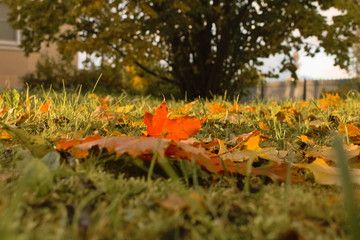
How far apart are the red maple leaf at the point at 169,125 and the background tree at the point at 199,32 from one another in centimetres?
646

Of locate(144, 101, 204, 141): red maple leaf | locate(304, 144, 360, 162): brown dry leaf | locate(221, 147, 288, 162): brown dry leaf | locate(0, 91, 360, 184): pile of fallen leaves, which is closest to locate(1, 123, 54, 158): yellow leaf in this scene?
locate(0, 91, 360, 184): pile of fallen leaves

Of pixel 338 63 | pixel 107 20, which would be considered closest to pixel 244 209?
pixel 107 20

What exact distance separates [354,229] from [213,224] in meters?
0.24

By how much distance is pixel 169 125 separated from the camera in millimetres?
1454

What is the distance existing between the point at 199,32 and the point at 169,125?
8.15 meters

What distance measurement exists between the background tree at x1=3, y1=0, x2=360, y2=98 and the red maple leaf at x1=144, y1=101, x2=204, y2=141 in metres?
6.46

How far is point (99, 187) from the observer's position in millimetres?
901

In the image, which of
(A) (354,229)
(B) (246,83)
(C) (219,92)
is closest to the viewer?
(A) (354,229)

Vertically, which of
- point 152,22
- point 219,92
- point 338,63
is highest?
point 152,22

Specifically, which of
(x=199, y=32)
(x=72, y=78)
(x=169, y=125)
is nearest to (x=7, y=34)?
(x=72, y=78)

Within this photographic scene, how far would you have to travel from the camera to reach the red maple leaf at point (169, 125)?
4.65 ft

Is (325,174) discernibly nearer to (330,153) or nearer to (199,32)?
(330,153)

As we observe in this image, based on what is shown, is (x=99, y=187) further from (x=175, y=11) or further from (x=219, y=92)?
(x=219, y=92)

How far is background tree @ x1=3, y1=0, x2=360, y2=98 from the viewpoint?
327 inches
